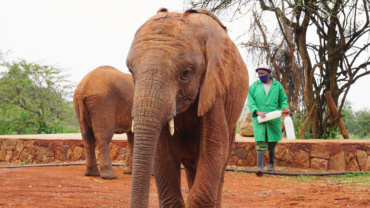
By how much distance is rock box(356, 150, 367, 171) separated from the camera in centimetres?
860

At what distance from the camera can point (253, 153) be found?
9.16 m

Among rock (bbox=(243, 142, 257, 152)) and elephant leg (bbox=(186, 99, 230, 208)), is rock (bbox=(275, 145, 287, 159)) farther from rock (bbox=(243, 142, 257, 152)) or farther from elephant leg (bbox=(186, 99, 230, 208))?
elephant leg (bbox=(186, 99, 230, 208))

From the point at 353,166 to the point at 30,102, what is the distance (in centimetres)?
1355

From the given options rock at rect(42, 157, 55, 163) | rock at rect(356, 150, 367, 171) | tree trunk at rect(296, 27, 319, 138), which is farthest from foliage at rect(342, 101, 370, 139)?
rock at rect(42, 157, 55, 163)

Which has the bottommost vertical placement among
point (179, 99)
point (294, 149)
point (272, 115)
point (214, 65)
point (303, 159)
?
point (303, 159)

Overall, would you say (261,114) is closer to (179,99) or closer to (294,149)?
(294,149)

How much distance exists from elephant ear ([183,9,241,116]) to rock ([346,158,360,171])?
6682mm

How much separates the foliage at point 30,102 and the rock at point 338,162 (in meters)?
11.3

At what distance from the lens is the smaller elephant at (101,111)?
6.44 metres

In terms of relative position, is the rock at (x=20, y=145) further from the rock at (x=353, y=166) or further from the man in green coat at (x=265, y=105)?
the rock at (x=353, y=166)

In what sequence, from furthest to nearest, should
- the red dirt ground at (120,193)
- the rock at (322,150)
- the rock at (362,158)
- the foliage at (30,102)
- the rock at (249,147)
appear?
the foliage at (30,102), the rock at (249,147), the rock at (322,150), the rock at (362,158), the red dirt ground at (120,193)

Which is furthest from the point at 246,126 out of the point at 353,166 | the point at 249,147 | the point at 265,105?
the point at 265,105

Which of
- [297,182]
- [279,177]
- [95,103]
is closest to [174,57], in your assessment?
[95,103]

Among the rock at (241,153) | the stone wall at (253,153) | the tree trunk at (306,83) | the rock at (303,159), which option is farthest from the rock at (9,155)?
the tree trunk at (306,83)
